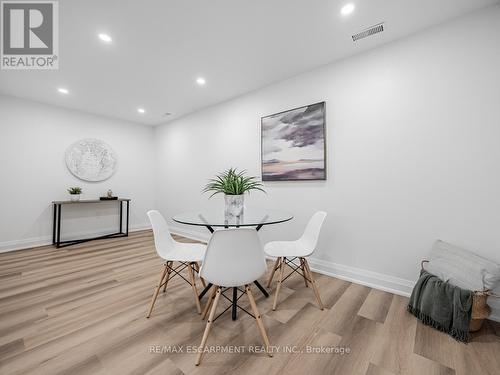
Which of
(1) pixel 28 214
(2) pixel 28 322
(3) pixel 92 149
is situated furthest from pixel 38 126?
(2) pixel 28 322

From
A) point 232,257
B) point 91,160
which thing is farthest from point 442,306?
point 91,160

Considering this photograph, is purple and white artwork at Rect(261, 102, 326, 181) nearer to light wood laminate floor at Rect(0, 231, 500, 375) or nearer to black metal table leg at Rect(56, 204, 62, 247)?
light wood laminate floor at Rect(0, 231, 500, 375)

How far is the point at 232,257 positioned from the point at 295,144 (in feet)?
6.72

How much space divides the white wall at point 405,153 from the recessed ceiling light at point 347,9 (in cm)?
70

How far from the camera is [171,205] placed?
5203 millimetres

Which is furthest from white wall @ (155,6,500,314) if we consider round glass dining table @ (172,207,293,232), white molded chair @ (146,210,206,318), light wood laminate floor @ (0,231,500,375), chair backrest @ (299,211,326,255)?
white molded chair @ (146,210,206,318)

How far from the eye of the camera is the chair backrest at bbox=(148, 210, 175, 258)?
78.2 inches

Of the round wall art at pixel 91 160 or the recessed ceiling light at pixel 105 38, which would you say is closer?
the recessed ceiling light at pixel 105 38

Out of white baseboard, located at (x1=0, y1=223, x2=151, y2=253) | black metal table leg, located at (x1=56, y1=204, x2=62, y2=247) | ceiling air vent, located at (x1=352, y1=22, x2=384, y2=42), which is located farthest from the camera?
black metal table leg, located at (x1=56, y1=204, x2=62, y2=247)

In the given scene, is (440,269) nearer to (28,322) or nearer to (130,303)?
(130,303)

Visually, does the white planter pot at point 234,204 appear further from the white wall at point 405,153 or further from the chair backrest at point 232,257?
the white wall at point 405,153

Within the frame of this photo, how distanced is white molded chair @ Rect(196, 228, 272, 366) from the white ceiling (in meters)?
1.97

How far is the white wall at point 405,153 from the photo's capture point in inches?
74.1

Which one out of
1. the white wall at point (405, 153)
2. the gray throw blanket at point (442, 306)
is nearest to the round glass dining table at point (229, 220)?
the white wall at point (405, 153)
